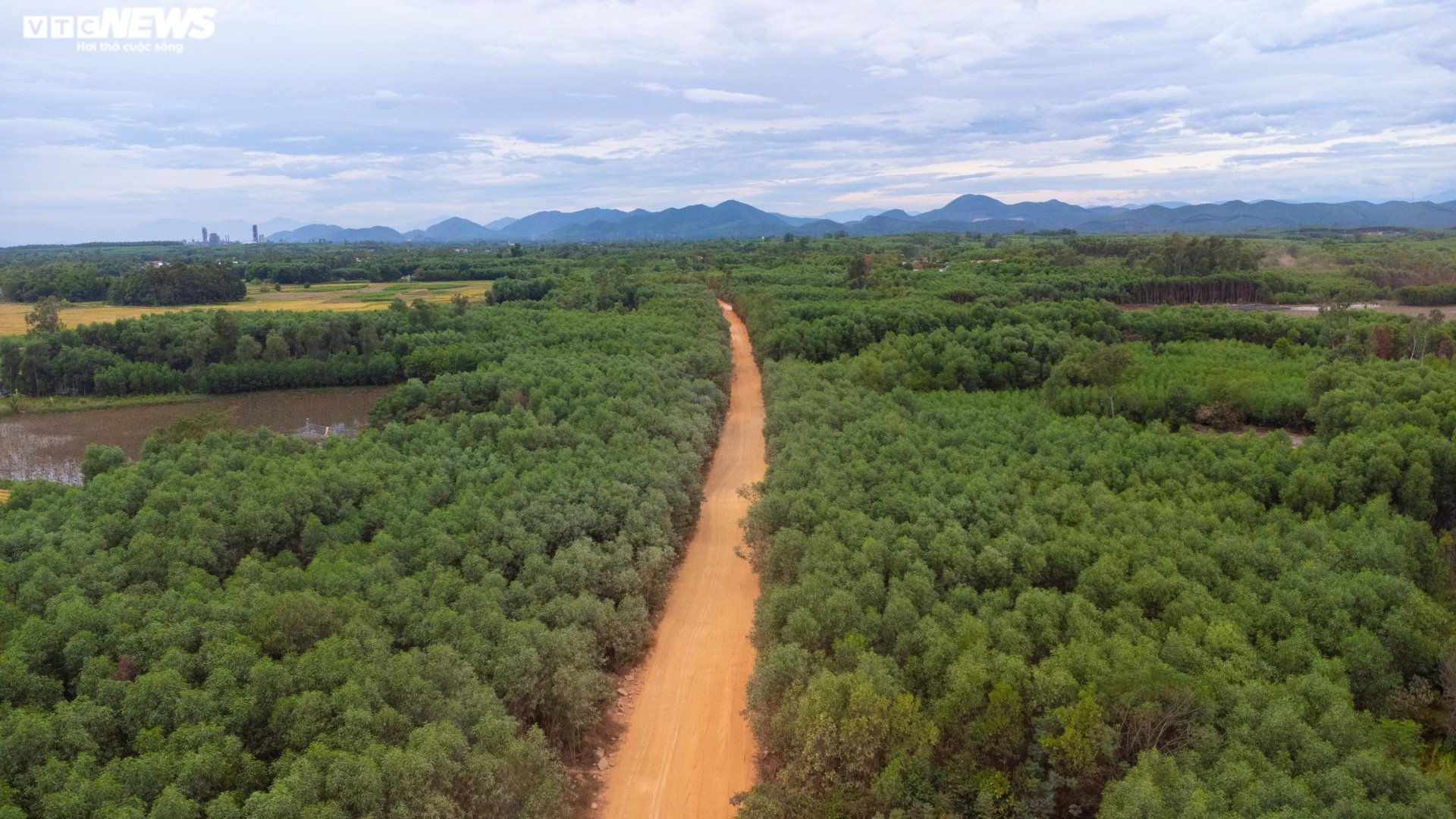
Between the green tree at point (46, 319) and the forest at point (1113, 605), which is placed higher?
the green tree at point (46, 319)

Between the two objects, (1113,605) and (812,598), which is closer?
(1113,605)

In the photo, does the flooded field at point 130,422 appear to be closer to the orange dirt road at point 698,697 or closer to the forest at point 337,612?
the forest at point 337,612

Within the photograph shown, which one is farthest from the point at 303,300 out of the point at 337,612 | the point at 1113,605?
the point at 1113,605

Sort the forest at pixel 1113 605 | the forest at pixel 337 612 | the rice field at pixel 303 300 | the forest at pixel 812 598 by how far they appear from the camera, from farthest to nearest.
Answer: the rice field at pixel 303 300, the forest at pixel 1113 605, the forest at pixel 812 598, the forest at pixel 337 612

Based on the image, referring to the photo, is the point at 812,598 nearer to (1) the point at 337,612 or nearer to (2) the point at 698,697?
(2) the point at 698,697

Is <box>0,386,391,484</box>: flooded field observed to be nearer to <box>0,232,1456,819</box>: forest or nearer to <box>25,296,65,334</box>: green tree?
<box>0,232,1456,819</box>: forest

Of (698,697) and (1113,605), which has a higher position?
(1113,605)

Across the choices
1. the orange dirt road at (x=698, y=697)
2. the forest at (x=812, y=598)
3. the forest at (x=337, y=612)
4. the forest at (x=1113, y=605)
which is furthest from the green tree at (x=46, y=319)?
the forest at (x=1113, y=605)
